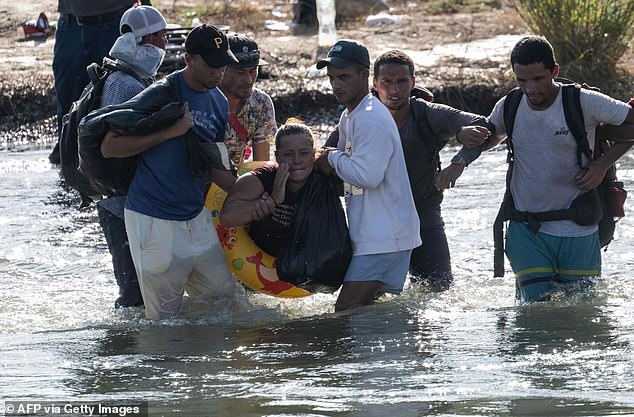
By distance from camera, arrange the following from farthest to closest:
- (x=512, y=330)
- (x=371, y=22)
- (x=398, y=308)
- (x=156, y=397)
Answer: (x=371, y=22)
(x=398, y=308)
(x=512, y=330)
(x=156, y=397)

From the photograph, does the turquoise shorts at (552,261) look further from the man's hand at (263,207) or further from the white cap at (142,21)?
the white cap at (142,21)

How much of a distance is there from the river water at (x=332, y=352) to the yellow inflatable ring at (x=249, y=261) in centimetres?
23

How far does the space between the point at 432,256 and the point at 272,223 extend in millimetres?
1084

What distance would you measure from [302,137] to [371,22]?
11.3 metres

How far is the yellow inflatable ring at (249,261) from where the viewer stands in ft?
22.7

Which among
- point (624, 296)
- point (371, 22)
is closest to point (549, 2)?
point (371, 22)

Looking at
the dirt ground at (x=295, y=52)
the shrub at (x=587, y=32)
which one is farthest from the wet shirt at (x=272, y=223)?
the shrub at (x=587, y=32)

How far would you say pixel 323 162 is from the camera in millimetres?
6613

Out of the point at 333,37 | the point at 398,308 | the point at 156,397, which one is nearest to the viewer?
the point at 156,397

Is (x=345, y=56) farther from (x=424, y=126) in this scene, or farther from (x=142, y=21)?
(x=142, y=21)

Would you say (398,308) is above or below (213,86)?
below

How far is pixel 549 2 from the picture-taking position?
1405 centimetres

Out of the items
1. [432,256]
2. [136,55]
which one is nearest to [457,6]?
[432,256]

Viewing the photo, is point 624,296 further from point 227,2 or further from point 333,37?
point 227,2
